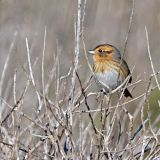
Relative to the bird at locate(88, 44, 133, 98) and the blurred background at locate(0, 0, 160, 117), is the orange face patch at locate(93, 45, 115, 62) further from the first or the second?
the blurred background at locate(0, 0, 160, 117)

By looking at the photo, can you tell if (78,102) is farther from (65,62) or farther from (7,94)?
(65,62)

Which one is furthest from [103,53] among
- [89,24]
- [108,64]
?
[89,24]

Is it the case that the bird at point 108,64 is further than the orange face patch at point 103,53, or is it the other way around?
the orange face patch at point 103,53

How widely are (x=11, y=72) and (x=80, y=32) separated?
412cm

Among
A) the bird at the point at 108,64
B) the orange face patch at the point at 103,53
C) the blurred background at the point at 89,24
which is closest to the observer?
the bird at the point at 108,64

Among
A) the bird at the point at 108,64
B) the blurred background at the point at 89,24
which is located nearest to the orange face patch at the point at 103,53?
the bird at the point at 108,64

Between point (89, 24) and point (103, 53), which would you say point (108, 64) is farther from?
point (89, 24)

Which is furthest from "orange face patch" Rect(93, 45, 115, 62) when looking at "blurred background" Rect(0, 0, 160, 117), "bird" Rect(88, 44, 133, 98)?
"blurred background" Rect(0, 0, 160, 117)

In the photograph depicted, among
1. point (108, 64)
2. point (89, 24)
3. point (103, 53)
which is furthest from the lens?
point (89, 24)

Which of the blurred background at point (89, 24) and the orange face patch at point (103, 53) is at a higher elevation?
the blurred background at point (89, 24)

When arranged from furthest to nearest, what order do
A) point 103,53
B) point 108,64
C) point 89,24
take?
1. point 89,24
2. point 103,53
3. point 108,64

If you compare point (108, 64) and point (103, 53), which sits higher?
point (103, 53)

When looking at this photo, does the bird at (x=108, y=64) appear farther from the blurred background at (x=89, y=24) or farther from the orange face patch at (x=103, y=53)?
the blurred background at (x=89, y=24)

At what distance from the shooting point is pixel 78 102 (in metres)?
5.89
